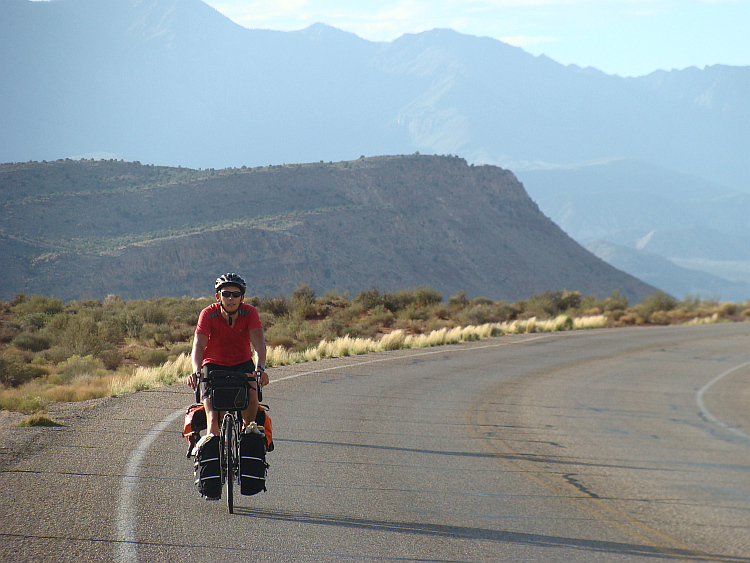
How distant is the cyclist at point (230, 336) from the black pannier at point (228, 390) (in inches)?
10.6

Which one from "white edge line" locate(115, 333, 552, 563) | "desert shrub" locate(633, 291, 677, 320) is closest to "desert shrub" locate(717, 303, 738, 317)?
"desert shrub" locate(633, 291, 677, 320)

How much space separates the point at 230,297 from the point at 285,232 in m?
70.1

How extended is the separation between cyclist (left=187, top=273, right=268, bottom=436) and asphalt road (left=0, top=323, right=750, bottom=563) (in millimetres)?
1103

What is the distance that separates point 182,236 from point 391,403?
200ft

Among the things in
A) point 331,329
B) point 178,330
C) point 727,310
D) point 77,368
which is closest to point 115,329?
point 178,330

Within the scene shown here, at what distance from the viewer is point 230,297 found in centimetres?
593

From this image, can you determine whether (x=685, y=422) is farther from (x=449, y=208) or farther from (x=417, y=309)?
(x=449, y=208)

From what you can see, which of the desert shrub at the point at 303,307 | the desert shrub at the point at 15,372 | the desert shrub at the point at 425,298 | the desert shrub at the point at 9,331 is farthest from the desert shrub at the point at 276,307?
the desert shrub at the point at 15,372

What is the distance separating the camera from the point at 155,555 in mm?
4797

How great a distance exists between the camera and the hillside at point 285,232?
6284 cm

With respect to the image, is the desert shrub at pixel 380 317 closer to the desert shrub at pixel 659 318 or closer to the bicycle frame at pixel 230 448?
the desert shrub at pixel 659 318

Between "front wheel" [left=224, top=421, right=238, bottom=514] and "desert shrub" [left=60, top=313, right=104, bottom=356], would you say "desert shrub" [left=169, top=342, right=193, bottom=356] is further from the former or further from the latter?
"front wheel" [left=224, top=421, right=238, bottom=514]

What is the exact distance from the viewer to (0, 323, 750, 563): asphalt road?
523 cm

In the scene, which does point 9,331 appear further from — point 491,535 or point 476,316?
point 491,535
